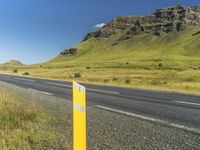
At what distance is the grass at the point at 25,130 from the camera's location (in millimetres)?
5133

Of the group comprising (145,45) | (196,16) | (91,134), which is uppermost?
(196,16)

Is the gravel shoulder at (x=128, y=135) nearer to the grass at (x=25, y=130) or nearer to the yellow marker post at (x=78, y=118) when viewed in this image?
the grass at (x=25, y=130)

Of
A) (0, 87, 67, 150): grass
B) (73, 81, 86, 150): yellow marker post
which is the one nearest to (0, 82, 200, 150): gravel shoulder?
(0, 87, 67, 150): grass

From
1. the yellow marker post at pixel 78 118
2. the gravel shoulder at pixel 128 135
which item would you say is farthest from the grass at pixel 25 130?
the yellow marker post at pixel 78 118

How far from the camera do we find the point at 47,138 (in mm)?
5586

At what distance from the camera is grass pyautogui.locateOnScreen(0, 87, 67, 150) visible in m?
5.13

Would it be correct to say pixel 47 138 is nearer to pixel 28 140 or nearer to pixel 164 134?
pixel 28 140

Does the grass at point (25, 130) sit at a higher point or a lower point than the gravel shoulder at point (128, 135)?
higher

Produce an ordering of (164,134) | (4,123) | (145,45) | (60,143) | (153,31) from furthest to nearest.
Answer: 1. (153,31)
2. (145,45)
3. (4,123)
4. (164,134)
5. (60,143)

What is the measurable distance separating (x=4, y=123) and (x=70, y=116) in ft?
7.49

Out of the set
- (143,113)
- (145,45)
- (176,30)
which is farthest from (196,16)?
(143,113)

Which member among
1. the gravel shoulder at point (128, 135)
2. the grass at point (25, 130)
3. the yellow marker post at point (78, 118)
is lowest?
the gravel shoulder at point (128, 135)

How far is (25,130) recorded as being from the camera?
6125 millimetres

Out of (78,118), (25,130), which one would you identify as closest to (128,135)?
(25,130)
